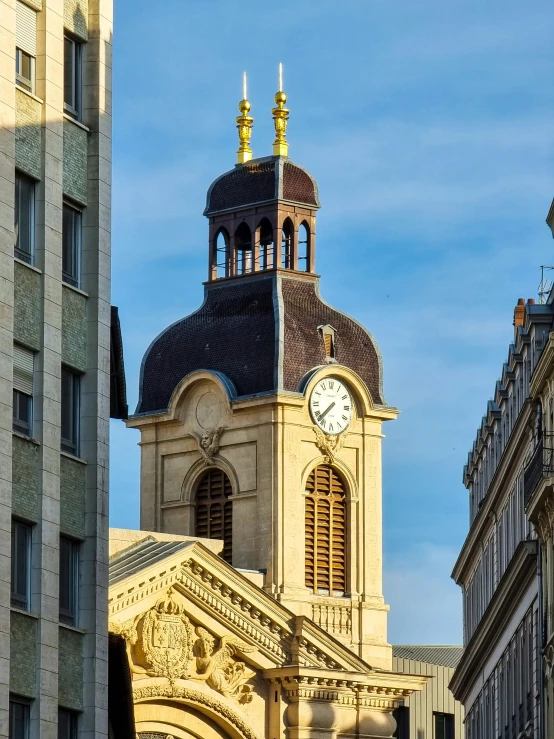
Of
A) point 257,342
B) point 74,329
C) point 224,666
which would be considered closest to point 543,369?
point 74,329

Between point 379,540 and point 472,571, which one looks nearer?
point 472,571

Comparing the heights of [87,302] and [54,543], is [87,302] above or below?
above

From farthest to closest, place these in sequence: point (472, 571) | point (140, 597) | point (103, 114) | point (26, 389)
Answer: point (472, 571) → point (140, 597) → point (103, 114) → point (26, 389)

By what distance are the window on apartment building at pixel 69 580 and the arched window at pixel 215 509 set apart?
42.0 m

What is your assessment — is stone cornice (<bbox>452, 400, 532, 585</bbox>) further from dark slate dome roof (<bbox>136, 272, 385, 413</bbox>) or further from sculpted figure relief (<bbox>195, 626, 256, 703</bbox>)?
dark slate dome roof (<bbox>136, 272, 385, 413</bbox>)

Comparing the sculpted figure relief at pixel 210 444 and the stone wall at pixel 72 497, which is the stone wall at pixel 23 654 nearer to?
the stone wall at pixel 72 497

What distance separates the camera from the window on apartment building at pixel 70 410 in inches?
1703

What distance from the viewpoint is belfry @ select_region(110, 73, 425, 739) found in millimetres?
83438

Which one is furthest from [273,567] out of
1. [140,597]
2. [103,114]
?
[103,114]

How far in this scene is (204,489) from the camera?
283 feet

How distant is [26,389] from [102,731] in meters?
5.78

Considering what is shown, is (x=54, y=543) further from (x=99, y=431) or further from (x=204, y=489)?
(x=204, y=489)

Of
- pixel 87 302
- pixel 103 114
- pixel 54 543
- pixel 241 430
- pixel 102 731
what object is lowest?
pixel 102 731

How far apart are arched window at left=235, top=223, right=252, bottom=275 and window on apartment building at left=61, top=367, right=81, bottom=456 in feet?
145
